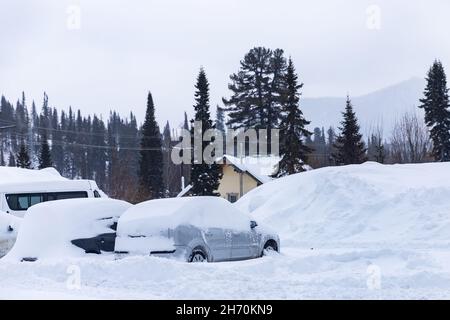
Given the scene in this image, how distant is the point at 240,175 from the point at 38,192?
3016cm

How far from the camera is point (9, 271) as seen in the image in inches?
423

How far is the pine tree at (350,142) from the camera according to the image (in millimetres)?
50625

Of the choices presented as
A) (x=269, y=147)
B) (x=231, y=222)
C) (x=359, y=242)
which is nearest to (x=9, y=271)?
(x=231, y=222)

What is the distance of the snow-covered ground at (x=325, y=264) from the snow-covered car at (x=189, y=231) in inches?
27.4

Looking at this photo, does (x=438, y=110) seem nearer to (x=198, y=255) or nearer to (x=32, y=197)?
(x=32, y=197)

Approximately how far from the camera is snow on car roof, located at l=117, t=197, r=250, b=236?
39.9 ft

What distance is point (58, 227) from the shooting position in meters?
12.9

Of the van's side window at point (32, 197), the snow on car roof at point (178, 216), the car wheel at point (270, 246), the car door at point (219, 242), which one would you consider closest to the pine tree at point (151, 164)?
the van's side window at point (32, 197)

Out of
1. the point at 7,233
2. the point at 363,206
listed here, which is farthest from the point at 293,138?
the point at 7,233

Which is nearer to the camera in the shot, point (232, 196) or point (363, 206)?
point (363, 206)

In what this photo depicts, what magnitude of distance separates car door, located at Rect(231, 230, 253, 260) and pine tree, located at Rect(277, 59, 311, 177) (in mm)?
36277

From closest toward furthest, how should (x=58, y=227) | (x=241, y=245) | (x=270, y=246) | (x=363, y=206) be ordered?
(x=58, y=227), (x=241, y=245), (x=270, y=246), (x=363, y=206)
